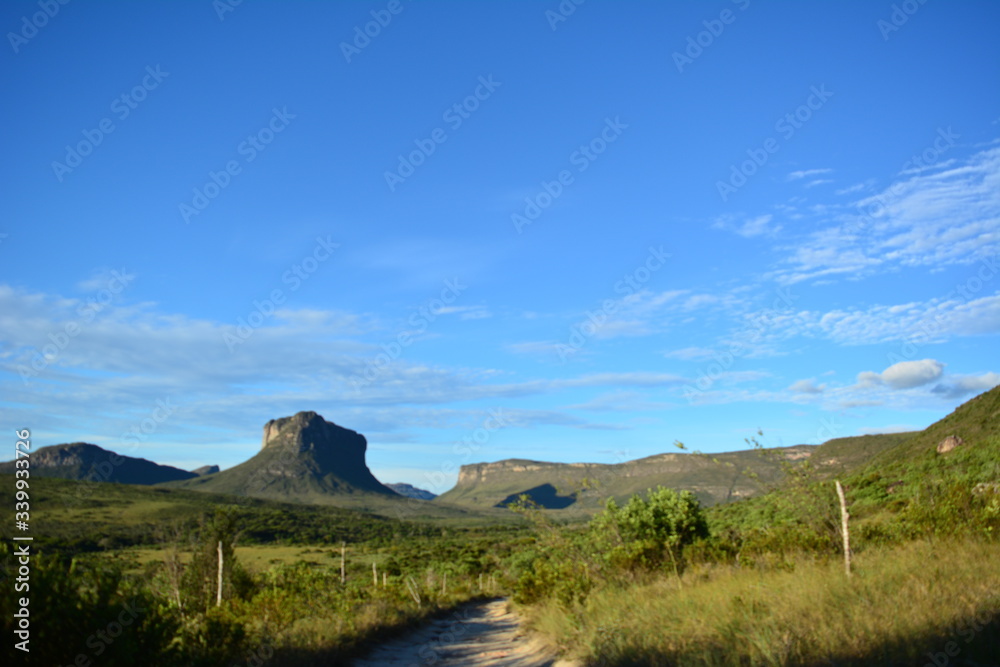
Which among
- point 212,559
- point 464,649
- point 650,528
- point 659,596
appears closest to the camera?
point 659,596

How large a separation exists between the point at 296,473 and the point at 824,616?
16601cm

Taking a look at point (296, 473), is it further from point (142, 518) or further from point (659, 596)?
point (659, 596)

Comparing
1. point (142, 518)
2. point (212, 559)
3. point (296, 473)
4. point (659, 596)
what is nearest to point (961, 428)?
point (659, 596)

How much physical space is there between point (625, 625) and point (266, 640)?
5978 mm

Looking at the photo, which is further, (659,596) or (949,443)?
(949,443)

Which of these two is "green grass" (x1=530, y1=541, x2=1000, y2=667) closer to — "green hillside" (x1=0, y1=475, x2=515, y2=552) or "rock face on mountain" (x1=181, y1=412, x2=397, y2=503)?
"green hillside" (x1=0, y1=475, x2=515, y2=552)

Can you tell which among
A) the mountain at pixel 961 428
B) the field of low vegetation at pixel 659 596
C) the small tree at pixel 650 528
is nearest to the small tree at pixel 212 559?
the field of low vegetation at pixel 659 596

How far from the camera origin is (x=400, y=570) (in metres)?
44.7

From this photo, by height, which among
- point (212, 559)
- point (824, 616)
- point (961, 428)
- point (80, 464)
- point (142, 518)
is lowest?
point (824, 616)

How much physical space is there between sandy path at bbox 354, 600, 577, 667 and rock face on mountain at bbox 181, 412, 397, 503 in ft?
382

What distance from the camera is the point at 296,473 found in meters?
158

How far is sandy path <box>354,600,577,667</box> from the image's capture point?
476 inches

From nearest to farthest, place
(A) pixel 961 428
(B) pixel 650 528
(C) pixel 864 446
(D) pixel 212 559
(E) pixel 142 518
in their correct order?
(D) pixel 212 559
(B) pixel 650 528
(A) pixel 961 428
(C) pixel 864 446
(E) pixel 142 518

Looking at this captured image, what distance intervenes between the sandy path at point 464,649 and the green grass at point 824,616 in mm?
2014
